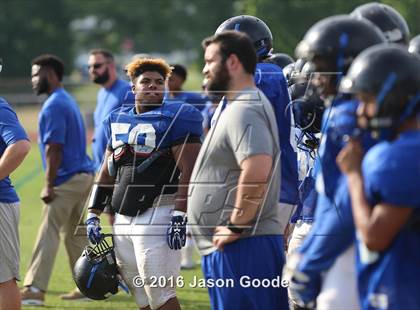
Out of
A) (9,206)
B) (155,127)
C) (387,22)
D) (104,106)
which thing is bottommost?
(104,106)

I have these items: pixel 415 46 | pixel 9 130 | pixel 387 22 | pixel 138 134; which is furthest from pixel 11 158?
pixel 415 46

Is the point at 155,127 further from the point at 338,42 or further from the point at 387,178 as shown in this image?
the point at 387,178

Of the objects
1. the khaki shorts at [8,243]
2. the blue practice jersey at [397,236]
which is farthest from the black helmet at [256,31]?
the blue practice jersey at [397,236]

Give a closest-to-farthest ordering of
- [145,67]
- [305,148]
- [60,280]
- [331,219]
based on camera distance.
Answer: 1. [331,219]
2. [145,67]
3. [305,148]
4. [60,280]

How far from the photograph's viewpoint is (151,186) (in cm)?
615

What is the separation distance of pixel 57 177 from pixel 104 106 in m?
1.27

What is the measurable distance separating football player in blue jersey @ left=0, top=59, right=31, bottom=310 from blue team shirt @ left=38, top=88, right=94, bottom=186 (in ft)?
7.28

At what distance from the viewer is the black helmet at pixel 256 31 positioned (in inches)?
253

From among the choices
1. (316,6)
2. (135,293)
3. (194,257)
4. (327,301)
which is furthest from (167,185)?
(316,6)

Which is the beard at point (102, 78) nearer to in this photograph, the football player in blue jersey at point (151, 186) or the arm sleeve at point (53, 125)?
the arm sleeve at point (53, 125)

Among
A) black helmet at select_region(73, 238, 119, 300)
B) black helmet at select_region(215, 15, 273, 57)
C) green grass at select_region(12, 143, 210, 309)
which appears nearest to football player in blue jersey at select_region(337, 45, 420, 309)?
black helmet at select_region(215, 15, 273, 57)

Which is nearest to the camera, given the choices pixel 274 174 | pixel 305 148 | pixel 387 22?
pixel 274 174

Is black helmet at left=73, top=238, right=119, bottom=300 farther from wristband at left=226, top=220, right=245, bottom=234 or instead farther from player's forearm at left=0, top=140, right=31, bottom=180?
wristband at left=226, top=220, right=245, bottom=234

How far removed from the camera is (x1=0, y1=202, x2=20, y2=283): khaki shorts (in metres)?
6.26
